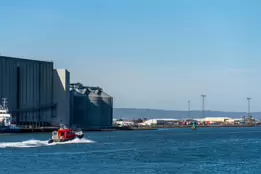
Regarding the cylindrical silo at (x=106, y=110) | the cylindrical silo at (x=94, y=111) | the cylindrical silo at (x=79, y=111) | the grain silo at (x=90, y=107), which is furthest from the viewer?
the cylindrical silo at (x=106, y=110)

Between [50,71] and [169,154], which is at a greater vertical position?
[50,71]

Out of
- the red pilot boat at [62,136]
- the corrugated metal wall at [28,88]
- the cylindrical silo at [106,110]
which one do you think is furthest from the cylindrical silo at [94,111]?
the red pilot boat at [62,136]

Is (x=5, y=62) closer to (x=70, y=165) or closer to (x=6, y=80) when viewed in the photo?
(x=6, y=80)

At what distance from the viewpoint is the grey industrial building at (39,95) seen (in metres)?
156

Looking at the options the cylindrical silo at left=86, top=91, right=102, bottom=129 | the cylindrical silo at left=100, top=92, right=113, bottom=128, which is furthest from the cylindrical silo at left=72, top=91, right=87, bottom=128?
the cylindrical silo at left=100, top=92, right=113, bottom=128

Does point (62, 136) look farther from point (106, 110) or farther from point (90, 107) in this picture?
point (106, 110)

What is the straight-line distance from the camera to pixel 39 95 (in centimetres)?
16412

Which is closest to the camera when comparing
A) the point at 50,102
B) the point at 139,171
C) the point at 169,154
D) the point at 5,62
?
the point at 139,171

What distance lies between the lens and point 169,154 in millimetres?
68375

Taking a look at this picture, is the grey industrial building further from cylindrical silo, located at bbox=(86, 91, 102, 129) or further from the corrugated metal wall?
cylindrical silo, located at bbox=(86, 91, 102, 129)

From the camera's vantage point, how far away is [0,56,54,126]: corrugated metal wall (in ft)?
505

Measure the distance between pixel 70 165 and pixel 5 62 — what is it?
101810 mm

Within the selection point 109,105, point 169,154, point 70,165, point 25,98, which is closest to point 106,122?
point 109,105

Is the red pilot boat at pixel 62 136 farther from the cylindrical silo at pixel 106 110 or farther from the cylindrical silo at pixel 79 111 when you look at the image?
the cylindrical silo at pixel 106 110
